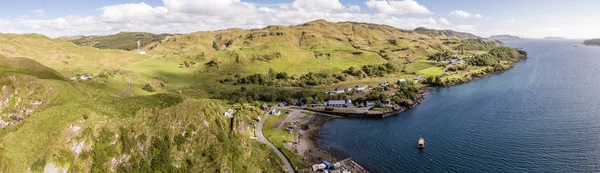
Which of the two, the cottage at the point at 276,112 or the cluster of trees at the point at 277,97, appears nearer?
the cottage at the point at 276,112

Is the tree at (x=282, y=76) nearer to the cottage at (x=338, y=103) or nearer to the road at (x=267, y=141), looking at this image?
the cottage at (x=338, y=103)

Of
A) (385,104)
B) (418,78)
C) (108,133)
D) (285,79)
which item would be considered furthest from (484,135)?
(285,79)

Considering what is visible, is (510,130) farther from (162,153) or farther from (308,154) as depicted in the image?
(162,153)

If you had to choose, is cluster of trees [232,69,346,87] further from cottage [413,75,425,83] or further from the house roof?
the house roof

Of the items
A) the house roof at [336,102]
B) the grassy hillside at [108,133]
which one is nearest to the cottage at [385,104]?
the house roof at [336,102]

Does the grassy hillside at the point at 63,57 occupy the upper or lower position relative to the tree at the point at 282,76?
upper

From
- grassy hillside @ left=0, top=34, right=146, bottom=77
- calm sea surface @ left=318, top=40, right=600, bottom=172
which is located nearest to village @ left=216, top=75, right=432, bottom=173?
calm sea surface @ left=318, top=40, right=600, bottom=172

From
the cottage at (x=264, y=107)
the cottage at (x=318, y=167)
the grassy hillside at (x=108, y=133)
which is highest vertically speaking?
the grassy hillside at (x=108, y=133)

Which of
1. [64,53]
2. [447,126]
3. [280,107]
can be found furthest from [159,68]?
[447,126]

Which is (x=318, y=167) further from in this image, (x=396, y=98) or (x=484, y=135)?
(x=396, y=98)
